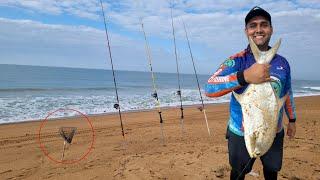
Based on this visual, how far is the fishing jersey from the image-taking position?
261cm

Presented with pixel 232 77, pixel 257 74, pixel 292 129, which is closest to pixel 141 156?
pixel 292 129

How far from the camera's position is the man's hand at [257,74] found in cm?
235

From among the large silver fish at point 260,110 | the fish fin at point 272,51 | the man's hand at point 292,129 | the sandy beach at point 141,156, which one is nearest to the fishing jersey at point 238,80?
the large silver fish at point 260,110

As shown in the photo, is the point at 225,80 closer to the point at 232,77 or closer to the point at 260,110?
the point at 232,77

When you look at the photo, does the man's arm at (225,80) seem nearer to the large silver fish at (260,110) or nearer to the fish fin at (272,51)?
the large silver fish at (260,110)

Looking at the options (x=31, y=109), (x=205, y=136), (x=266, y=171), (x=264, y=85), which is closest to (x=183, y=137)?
(x=205, y=136)

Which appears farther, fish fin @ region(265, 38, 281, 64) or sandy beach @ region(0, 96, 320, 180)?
sandy beach @ region(0, 96, 320, 180)

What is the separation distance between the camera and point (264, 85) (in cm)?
246

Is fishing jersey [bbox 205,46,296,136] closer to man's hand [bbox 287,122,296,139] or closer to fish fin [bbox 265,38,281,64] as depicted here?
fish fin [bbox 265,38,281,64]

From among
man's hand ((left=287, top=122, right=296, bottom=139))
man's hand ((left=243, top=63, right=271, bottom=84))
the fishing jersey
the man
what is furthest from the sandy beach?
man's hand ((left=243, top=63, right=271, bottom=84))

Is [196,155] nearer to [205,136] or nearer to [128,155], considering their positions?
[128,155]

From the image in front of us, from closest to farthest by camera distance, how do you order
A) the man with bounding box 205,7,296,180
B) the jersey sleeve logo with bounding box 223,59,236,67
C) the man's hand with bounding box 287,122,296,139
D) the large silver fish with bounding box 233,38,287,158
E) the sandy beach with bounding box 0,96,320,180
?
the large silver fish with bounding box 233,38,287,158 < the man with bounding box 205,7,296,180 < the jersey sleeve logo with bounding box 223,59,236,67 < the man's hand with bounding box 287,122,296,139 < the sandy beach with bounding box 0,96,320,180

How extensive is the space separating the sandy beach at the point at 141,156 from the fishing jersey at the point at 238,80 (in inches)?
84.3

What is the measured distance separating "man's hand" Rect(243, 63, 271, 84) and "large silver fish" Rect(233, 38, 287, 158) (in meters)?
0.06
